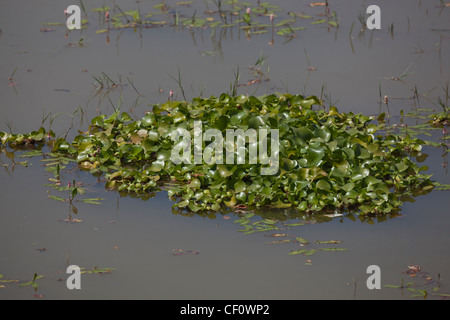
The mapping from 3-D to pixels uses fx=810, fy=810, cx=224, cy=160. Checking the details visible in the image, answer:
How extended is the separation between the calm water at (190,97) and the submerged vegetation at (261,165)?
144mm

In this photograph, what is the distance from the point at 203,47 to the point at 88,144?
2.83 meters

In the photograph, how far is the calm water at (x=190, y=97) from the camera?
477 cm

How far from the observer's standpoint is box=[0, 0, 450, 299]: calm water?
4.77 m

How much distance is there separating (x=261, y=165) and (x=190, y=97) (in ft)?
6.48

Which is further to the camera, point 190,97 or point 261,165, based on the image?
point 190,97

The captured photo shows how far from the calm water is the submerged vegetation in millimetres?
144

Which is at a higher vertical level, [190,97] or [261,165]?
[190,97]

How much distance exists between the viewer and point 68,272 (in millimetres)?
4781

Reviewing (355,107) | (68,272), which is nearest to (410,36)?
(355,107)

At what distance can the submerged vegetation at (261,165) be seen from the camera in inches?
215

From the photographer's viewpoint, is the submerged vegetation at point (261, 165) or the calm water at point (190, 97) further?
the submerged vegetation at point (261, 165)

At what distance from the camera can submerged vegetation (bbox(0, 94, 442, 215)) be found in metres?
5.46

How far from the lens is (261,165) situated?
559 centimetres

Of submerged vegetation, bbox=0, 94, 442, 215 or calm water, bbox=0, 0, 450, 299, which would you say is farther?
submerged vegetation, bbox=0, 94, 442, 215
